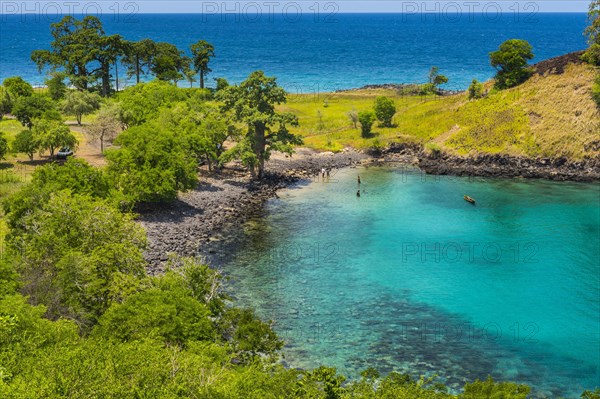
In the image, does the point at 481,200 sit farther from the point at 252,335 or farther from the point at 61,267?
the point at 61,267

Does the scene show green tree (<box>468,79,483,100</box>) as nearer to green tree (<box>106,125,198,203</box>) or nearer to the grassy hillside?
the grassy hillside

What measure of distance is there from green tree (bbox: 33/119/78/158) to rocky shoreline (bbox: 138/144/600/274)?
21028mm

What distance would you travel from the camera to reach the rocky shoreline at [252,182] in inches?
2623

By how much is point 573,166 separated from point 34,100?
93.4 meters

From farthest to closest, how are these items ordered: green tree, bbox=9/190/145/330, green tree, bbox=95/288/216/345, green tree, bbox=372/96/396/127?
green tree, bbox=372/96/396/127 < green tree, bbox=9/190/145/330 < green tree, bbox=95/288/216/345

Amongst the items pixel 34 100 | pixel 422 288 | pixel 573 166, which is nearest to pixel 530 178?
pixel 573 166

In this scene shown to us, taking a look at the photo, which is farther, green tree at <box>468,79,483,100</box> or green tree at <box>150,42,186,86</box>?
green tree at <box>150,42,186,86</box>

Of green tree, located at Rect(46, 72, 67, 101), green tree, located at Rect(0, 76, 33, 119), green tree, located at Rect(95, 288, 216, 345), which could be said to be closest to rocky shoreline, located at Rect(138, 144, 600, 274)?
green tree, located at Rect(95, 288, 216, 345)

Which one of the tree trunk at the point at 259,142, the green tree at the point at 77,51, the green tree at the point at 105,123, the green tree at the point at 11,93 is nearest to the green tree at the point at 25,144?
the green tree at the point at 105,123

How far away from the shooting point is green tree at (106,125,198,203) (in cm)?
6944

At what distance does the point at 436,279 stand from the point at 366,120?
57.6m

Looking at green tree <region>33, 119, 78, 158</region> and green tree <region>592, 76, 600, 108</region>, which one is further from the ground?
green tree <region>592, 76, 600, 108</region>

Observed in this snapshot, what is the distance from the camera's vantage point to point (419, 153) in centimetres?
10862

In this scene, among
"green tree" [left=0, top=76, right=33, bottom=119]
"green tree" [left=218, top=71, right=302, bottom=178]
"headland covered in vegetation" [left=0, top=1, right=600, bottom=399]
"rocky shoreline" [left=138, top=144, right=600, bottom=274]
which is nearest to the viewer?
"headland covered in vegetation" [left=0, top=1, right=600, bottom=399]
